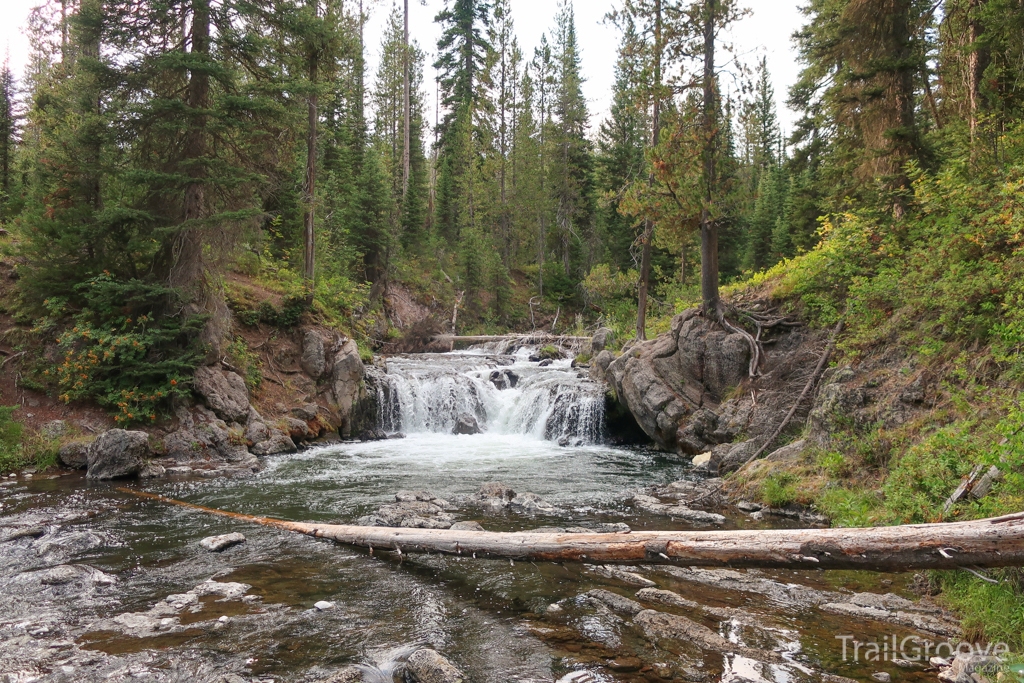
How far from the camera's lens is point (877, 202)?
11.3 metres

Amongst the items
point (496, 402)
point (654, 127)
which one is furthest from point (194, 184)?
Result: point (654, 127)

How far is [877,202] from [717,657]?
34.1ft

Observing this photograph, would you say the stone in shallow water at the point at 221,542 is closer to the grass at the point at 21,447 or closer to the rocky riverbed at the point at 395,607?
the rocky riverbed at the point at 395,607

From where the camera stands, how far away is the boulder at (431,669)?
165 inches

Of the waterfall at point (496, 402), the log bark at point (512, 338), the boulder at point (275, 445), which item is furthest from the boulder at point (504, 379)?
the boulder at point (275, 445)

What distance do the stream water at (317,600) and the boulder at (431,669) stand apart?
0.53 feet

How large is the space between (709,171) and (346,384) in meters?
12.1

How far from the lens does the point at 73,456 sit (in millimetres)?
11516

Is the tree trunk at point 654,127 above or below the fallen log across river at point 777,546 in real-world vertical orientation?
above

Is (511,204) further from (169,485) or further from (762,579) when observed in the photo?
(762,579)

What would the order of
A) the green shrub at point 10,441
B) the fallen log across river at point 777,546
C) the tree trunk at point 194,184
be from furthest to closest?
the tree trunk at point 194,184 < the green shrub at point 10,441 < the fallen log across river at point 777,546

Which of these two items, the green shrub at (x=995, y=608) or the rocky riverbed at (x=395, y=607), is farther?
the rocky riverbed at (x=395, y=607)

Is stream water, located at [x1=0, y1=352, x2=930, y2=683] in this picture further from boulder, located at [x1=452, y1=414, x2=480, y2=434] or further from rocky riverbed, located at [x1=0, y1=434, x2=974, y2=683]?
boulder, located at [x1=452, y1=414, x2=480, y2=434]

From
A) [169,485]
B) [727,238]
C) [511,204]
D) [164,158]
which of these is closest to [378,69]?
[511,204]
